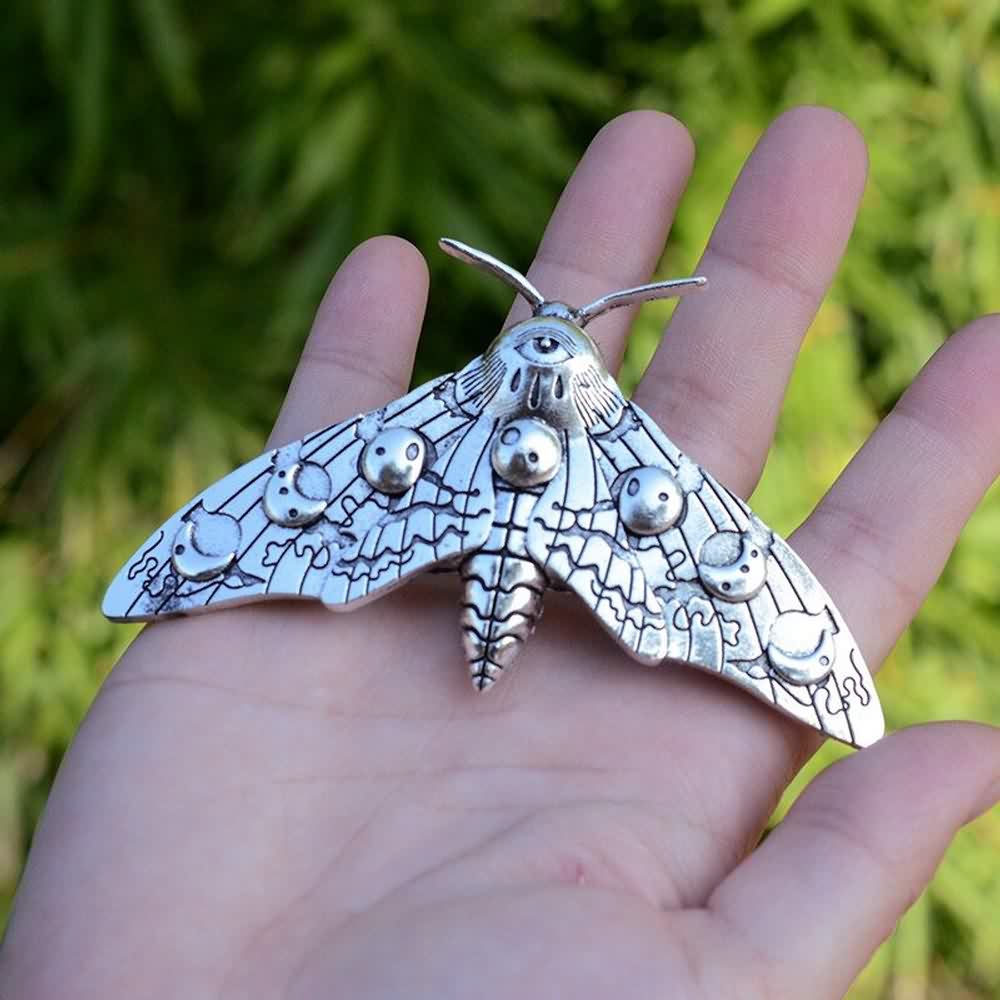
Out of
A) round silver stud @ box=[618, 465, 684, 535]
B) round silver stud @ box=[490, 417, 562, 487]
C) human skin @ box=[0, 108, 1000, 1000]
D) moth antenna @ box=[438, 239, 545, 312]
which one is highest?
moth antenna @ box=[438, 239, 545, 312]

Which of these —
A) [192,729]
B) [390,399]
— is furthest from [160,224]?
[192,729]

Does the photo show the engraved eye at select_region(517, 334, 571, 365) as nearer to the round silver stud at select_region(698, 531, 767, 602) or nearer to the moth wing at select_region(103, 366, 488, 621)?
the moth wing at select_region(103, 366, 488, 621)

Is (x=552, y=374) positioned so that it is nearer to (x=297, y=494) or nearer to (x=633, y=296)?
(x=633, y=296)

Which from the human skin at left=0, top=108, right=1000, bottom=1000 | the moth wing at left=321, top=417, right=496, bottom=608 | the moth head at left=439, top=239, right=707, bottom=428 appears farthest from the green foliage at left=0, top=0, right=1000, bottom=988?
the moth wing at left=321, top=417, right=496, bottom=608

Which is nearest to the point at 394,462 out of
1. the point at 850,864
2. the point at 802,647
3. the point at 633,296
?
the point at 633,296

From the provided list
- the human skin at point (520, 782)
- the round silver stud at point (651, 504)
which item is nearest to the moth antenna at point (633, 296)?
the human skin at point (520, 782)

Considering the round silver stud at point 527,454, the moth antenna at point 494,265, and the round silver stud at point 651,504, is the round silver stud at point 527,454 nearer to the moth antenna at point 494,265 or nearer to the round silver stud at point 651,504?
the round silver stud at point 651,504
